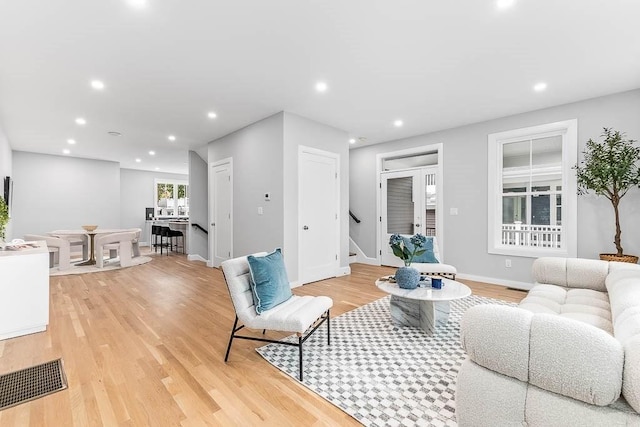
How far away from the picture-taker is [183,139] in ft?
20.5

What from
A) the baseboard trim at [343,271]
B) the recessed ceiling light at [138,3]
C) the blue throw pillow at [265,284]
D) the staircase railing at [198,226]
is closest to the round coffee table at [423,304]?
the blue throw pillow at [265,284]

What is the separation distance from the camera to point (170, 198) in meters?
10.9

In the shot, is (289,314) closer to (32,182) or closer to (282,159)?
(282,159)

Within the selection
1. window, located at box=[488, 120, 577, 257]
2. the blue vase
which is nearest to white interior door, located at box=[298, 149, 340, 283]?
the blue vase

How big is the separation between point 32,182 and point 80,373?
8.10m

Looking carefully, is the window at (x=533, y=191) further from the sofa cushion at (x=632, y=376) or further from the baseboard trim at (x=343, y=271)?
the sofa cushion at (x=632, y=376)

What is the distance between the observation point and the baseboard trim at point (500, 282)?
4456mm

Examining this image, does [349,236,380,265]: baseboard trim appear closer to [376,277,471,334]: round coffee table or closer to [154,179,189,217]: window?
[376,277,471,334]: round coffee table

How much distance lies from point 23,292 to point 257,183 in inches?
121

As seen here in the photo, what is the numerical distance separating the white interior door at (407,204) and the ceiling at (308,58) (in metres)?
1.22

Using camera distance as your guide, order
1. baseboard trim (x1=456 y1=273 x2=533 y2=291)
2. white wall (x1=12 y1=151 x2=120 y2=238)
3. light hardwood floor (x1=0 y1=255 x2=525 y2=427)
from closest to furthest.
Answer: light hardwood floor (x1=0 y1=255 x2=525 y2=427)
baseboard trim (x1=456 y1=273 x2=533 y2=291)
white wall (x1=12 y1=151 x2=120 y2=238)

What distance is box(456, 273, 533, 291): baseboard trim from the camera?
4456mm

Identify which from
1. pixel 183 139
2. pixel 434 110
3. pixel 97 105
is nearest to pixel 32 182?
pixel 183 139

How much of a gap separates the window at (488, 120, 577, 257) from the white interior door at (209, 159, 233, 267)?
185 inches
